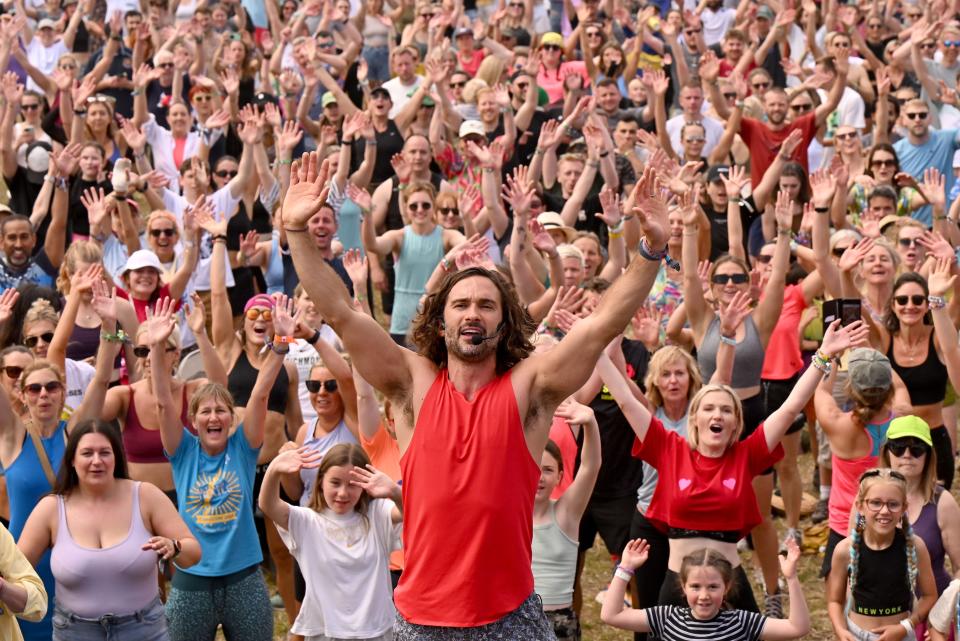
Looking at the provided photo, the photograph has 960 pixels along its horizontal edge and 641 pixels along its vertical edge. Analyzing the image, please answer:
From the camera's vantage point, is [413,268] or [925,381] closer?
[925,381]

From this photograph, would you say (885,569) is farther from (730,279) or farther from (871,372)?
(730,279)

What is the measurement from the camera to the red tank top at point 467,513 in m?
4.95

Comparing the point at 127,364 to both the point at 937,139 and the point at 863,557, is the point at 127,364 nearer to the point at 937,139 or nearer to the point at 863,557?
the point at 863,557

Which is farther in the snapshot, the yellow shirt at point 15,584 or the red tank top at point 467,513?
the yellow shirt at point 15,584

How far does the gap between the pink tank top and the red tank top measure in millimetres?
2371

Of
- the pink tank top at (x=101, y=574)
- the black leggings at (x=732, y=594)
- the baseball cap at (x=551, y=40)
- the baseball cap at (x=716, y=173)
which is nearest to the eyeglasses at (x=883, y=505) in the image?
the black leggings at (x=732, y=594)

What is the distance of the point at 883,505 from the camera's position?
7199 mm

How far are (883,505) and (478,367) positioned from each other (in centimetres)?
289

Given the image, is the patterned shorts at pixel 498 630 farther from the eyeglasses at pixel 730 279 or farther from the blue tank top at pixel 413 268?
the blue tank top at pixel 413 268

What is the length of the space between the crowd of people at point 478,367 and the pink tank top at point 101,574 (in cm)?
2

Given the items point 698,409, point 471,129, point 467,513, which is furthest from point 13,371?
point 471,129

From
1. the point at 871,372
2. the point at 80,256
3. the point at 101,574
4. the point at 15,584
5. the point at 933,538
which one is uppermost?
the point at 80,256

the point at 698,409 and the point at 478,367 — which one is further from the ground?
the point at 478,367

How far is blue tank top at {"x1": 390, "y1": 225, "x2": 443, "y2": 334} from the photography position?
11742 mm
